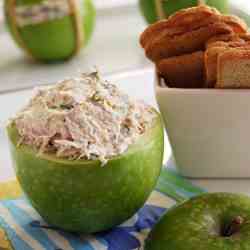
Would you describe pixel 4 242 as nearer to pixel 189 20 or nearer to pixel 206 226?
pixel 206 226

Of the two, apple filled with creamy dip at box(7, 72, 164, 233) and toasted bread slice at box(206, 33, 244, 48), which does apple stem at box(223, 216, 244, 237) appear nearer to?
apple filled with creamy dip at box(7, 72, 164, 233)

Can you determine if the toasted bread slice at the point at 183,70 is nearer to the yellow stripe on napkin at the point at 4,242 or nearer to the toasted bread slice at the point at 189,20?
the toasted bread slice at the point at 189,20

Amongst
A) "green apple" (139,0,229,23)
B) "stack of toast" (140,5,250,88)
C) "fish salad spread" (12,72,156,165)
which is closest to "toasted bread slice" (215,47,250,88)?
"stack of toast" (140,5,250,88)


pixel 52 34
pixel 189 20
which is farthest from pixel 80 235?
pixel 52 34

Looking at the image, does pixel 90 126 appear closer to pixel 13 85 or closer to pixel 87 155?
pixel 87 155

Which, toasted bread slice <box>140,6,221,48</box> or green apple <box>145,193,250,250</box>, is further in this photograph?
toasted bread slice <box>140,6,221,48</box>

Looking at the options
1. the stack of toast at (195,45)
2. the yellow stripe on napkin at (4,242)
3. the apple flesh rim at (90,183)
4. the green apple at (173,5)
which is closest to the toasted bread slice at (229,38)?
the stack of toast at (195,45)
